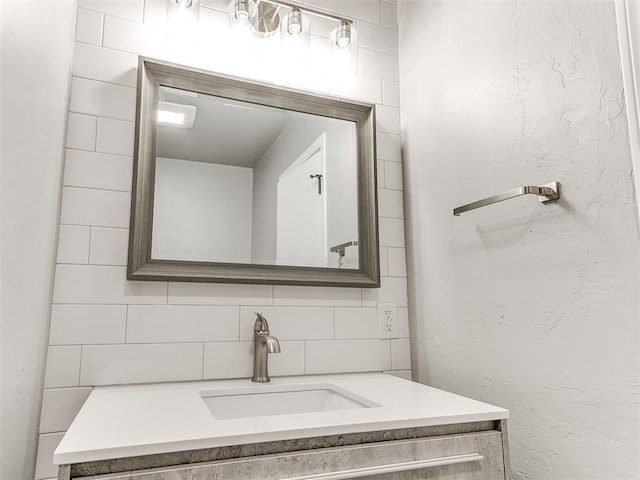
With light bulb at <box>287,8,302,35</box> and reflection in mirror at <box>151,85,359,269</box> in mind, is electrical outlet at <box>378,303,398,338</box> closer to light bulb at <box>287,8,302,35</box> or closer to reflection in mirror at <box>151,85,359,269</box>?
reflection in mirror at <box>151,85,359,269</box>

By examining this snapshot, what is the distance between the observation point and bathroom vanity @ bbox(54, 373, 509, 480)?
715mm

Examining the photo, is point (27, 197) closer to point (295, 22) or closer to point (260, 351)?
point (260, 351)

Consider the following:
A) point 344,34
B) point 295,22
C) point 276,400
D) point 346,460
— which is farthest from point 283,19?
point 346,460

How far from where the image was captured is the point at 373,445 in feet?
2.73

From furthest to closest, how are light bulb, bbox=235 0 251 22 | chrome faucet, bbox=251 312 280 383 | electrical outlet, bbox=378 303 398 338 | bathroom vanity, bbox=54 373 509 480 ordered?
1. electrical outlet, bbox=378 303 398 338
2. light bulb, bbox=235 0 251 22
3. chrome faucet, bbox=251 312 280 383
4. bathroom vanity, bbox=54 373 509 480

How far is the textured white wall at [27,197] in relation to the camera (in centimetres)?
73

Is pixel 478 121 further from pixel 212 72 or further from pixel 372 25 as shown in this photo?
pixel 212 72

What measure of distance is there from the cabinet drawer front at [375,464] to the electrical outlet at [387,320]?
59cm

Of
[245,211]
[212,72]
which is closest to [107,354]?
[245,211]

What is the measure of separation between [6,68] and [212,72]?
2.42ft

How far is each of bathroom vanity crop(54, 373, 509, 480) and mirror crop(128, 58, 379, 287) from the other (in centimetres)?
42

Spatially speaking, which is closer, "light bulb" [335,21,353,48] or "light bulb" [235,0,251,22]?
"light bulb" [235,0,251,22]

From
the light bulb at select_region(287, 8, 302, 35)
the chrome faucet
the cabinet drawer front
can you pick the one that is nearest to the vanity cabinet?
the cabinet drawer front

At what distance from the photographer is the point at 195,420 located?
2.79 ft
